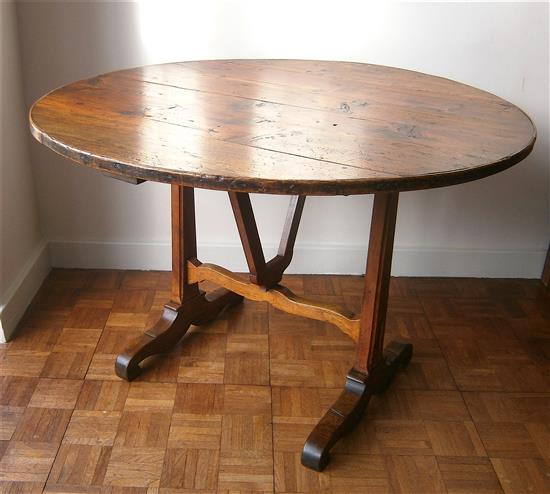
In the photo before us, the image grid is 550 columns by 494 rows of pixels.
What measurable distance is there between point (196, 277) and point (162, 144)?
0.78 meters

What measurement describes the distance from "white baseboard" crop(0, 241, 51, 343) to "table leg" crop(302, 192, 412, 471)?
1068mm

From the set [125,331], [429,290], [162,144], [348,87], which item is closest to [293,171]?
[162,144]

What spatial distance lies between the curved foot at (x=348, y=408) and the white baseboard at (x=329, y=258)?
62cm

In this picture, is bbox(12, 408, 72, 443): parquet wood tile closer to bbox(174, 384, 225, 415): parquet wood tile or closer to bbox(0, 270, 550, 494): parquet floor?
bbox(0, 270, 550, 494): parquet floor

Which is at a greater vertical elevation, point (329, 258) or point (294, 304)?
point (294, 304)

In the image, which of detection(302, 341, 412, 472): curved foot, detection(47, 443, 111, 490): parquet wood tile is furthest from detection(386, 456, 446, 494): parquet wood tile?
detection(47, 443, 111, 490): parquet wood tile

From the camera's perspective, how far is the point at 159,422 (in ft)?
6.38

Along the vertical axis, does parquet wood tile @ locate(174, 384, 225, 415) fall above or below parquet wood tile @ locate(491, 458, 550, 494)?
below

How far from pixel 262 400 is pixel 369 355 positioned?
34cm

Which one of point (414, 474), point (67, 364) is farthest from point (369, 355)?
point (67, 364)

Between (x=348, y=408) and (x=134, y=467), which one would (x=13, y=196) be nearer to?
(x=134, y=467)

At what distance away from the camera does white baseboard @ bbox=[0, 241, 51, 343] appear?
2.27 m

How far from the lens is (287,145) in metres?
1.50

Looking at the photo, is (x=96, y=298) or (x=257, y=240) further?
(x=96, y=298)
